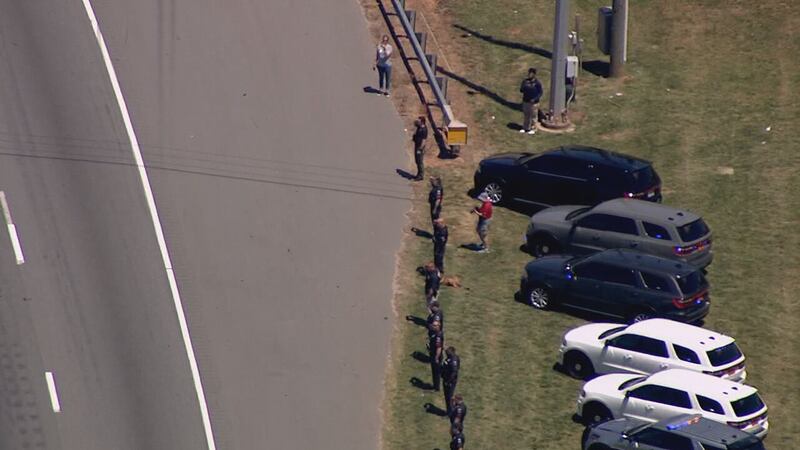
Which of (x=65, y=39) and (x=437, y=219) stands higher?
(x=65, y=39)

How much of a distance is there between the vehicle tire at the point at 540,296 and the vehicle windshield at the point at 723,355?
176 inches

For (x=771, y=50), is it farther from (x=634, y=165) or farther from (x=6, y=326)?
(x=6, y=326)

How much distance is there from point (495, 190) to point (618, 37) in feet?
28.5

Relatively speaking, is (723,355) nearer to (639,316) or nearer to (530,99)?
(639,316)

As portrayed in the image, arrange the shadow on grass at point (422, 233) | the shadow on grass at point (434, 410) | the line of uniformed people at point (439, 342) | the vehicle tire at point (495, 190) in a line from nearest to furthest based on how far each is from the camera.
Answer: the line of uniformed people at point (439, 342)
the shadow on grass at point (434, 410)
the shadow on grass at point (422, 233)
the vehicle tire at point (495, 190)

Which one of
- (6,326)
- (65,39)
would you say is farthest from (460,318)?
(65,39)

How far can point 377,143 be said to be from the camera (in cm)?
3978

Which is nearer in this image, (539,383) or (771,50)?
(539,383)

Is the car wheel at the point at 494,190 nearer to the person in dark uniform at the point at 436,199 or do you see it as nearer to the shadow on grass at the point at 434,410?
the person in dark uniform at the point at 436,199

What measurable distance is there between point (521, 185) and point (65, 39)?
12.2 metres

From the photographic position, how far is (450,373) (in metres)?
28.7

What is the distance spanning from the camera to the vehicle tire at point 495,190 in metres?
38.0

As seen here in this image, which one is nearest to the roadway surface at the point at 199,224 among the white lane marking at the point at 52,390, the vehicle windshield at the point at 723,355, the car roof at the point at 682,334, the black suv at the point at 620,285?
the white lane marking at the point at 52,390

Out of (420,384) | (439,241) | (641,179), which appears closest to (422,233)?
(439,241)
